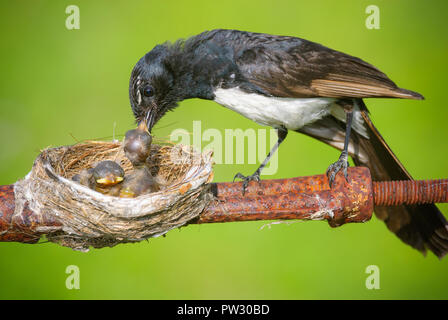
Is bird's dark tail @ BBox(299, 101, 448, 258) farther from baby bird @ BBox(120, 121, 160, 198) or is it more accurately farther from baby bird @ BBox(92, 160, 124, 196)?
baby bird @ BBox(92, 160, 124, 196)

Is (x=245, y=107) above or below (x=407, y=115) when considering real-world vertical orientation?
below

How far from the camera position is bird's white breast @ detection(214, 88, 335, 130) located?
4686 mm

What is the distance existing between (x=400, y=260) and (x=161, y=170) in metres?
3.12

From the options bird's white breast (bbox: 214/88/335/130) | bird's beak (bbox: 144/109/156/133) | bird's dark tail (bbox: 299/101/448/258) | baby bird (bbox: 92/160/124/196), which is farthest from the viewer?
bird's beak (bbox: 144/109/156/133)

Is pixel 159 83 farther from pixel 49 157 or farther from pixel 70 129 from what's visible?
Result: pixel 70 129

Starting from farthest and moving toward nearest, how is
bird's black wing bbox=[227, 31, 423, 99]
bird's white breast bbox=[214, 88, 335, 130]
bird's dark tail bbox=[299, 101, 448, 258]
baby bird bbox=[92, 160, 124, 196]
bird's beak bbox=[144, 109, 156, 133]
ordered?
bird's beak bbox=[144, 109, 156, 133] < bird's white breast bbox=[214, 88, 335, 130] < bird's black wing bbox=[227, 31, 423, 99] < bird's dark tail bbox=[299, 101, 448, 258] < baby bird bbox=[92, 160, 124, 196]

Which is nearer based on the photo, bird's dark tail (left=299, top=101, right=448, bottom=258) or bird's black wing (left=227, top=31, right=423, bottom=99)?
bird's dark tail (left=299, top=101, right=448, bottom=258)

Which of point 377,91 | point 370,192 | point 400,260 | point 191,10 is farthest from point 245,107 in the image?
point 191,10

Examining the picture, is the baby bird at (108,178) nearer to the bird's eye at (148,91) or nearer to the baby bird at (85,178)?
the baby bird at (85,178)

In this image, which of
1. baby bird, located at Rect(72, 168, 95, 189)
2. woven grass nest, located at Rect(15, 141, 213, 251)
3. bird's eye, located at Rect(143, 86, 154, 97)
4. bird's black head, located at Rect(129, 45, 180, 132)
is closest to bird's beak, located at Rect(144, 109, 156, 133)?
bird's black head, located at Rect(129, 45, 180, 132)

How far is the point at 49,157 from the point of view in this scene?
4.05 meters

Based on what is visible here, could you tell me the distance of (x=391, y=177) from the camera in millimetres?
4496

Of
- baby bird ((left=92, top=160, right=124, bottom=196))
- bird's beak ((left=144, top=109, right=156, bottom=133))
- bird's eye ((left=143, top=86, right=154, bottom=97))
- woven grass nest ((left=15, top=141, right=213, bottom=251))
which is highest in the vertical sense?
bird's eye ((left=143, top=86, right=154, bottom=97))

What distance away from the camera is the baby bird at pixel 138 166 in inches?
157
